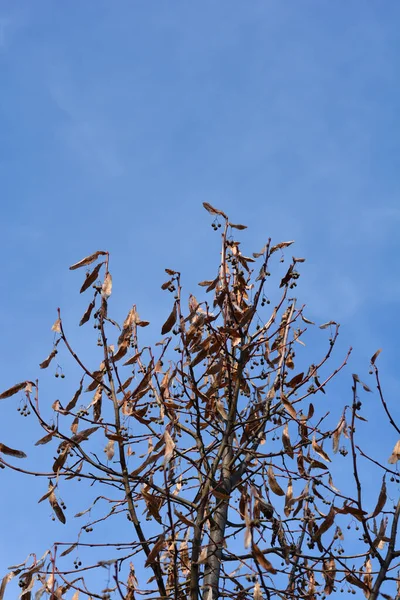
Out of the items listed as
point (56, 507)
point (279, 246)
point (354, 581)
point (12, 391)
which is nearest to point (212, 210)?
point (279, 246)

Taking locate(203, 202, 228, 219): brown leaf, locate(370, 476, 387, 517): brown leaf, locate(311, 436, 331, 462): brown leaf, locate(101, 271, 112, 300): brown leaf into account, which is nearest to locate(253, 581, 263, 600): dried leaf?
locate(370, 476, 387, 517): brown leaf

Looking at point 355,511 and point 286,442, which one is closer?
point 355,511

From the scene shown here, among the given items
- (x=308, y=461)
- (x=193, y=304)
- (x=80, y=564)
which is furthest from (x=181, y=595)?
(x=193, y=304)

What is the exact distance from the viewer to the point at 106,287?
4.87 metres

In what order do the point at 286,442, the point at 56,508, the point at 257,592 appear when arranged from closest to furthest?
the point at 257,592 → the point at 56,508 → the point at 286,442

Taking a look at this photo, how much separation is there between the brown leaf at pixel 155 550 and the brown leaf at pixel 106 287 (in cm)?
154

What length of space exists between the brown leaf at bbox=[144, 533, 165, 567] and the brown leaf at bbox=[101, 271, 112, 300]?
1.54 m

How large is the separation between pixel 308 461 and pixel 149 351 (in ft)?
4.28

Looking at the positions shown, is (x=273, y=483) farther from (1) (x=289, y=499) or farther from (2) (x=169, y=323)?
(2) (x=169, y=323)

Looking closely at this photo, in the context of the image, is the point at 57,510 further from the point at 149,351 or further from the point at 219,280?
the point at 219,280

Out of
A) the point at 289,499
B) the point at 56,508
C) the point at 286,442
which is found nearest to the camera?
the point at 56,508

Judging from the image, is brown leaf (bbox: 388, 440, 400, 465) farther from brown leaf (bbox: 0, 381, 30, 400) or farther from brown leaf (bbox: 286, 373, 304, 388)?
brown leaf (bbox: 0, 381, 30, 400)

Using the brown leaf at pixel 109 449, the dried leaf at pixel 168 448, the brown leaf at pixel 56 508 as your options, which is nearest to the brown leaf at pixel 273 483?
the dried leaf at pixel 168 448

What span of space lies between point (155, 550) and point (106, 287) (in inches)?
65.2
